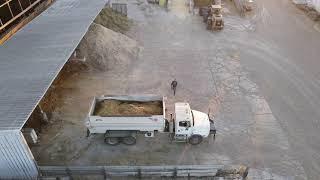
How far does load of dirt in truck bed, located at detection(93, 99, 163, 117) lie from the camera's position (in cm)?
1744

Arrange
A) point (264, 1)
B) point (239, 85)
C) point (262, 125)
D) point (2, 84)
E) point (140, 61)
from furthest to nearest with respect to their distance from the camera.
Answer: point (264, 1)
point (140, 61)
point (239, 85)
point (262, 125)
point (2, 84)

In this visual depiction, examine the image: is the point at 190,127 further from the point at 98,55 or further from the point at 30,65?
the point at 98,55

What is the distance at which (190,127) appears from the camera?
1733 cm

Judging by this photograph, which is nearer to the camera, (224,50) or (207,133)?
(207,133)

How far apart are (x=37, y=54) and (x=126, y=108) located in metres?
6.50

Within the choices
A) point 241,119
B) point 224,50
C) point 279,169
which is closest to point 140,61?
point 224,50

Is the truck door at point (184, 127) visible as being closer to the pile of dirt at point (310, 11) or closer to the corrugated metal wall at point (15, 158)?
the corrugated metal wall at point (15, 158)

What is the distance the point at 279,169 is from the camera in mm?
16609

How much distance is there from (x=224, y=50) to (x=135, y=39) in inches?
309

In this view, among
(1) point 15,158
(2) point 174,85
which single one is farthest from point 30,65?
(2) point 174,85

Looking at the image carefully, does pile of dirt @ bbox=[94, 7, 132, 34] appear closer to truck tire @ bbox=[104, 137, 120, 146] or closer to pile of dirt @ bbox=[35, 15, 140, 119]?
pile of dirt @ bbox=[35, 15, 140, 119]

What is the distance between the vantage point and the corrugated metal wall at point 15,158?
13.6 m

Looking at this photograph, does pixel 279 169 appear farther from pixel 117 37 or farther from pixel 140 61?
pixel 117 37

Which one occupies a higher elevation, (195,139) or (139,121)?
(139,121)
